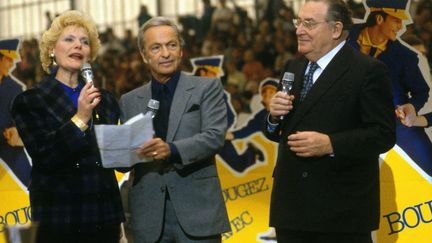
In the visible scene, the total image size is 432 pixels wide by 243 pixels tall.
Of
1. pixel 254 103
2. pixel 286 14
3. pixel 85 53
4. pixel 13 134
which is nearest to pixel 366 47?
pixel 254 103

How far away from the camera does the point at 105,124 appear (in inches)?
170

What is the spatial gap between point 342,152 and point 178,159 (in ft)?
2.37

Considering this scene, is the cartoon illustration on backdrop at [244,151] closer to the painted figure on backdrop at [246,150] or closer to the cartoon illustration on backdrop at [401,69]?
the painted figure on backdrop at [246,150]

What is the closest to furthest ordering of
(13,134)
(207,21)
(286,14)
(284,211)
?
(284,211) → (13,134) → (286,14) → (207,21)

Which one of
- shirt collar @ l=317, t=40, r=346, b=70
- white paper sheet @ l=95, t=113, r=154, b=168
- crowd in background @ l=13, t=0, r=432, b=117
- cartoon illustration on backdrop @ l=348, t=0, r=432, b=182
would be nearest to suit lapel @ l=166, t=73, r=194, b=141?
white paper sheet @ l=95, t=113, r=154, b=168

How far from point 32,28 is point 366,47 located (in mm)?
15962

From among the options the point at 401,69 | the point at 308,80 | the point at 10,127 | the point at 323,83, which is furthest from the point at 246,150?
the point at 323,83

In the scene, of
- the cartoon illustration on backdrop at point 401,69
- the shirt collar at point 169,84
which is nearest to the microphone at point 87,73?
the shirt collar at point 169,84

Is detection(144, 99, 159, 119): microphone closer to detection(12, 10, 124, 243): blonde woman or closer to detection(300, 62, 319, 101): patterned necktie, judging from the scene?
detection(12, 10, 124, 243): blonde woman

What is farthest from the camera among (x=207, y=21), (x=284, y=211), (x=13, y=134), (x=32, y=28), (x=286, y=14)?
(x=32, y=28)

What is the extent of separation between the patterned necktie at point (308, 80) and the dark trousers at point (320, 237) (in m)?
0.60

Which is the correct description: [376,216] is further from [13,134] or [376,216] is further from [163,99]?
[13,134]

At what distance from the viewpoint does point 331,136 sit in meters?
4.12

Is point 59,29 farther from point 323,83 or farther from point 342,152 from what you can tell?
point 342,152
